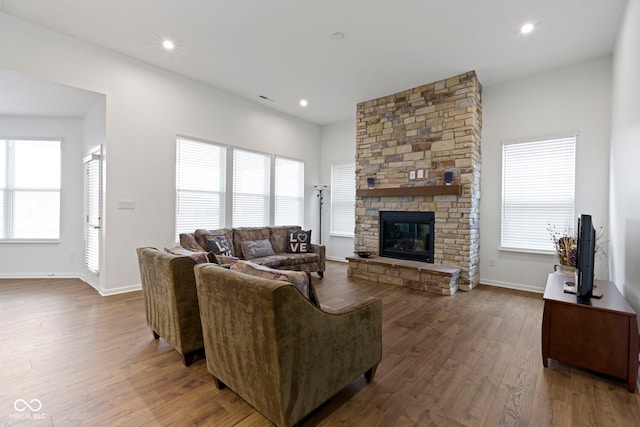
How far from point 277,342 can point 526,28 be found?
4310 millimetres

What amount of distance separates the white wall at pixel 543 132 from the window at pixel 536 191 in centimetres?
11

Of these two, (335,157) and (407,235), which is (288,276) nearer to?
(407,235)

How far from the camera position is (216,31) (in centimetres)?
358

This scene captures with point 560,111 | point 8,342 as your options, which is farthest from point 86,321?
point 560,111

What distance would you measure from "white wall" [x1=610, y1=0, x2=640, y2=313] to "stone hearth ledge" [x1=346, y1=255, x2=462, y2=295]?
180 cm

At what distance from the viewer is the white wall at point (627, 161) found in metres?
2.39

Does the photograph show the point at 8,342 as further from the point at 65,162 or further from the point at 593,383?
the point at 593,383

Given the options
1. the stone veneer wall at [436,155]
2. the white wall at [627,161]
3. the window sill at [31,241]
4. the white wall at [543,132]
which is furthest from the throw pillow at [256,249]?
the white wall at [627,161]

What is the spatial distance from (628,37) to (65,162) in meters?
7.89

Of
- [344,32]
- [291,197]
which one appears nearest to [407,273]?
[291,197]

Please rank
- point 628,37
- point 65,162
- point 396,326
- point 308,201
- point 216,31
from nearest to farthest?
point 628,37
point 396,326
point 216,31
point 65,162
point 308,201

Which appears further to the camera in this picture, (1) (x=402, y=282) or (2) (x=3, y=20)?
(1) (x=402, y=282)

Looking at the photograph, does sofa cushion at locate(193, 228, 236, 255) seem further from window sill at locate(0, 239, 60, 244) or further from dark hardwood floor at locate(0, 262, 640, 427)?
window sill at locate(0, 239, 60, 244)

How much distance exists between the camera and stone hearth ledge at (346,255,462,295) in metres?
4.36
